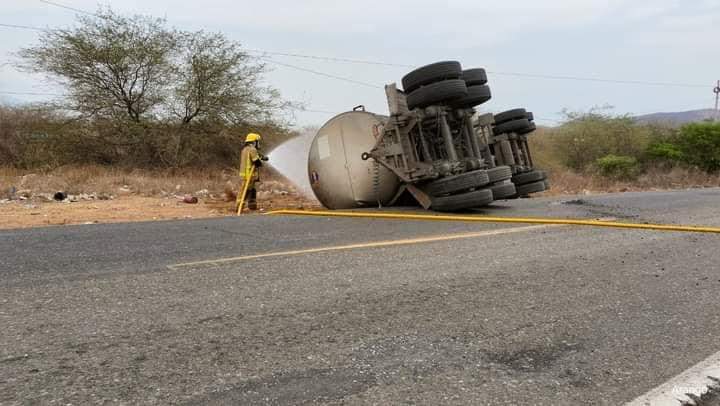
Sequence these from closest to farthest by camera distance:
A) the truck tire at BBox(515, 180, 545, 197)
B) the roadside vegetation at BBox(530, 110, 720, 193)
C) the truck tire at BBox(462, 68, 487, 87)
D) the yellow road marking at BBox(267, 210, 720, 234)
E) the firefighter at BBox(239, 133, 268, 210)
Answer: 1. the yellow road marking at BBox(267, 210, 720, 234)
2. the truck tire at BBox(462, 68, 487, 87)
3. the firefighter at BBox(239, 133, 268, 210)
4. the truck tire at BBox(515, 180, 545, 197)
5. the roadside vegetation at BBox(530, 110, 720, 193)

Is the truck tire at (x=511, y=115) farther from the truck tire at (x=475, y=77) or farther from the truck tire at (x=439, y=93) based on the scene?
the truck tire at (x=439, y=93)

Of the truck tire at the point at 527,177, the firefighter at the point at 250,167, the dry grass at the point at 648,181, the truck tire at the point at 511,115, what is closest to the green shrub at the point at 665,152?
the dry grass at the point at 648,181

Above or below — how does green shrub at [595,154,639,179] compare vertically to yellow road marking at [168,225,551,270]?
below

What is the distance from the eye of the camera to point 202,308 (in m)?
2.99

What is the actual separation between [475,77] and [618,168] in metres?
18.3

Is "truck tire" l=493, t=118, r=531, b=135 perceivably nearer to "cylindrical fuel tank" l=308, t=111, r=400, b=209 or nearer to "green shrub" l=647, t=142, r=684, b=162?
"cylindrical fuel tank" l=308, t=111, r=400, b=209

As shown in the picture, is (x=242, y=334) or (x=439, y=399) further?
(x=242, y=334)

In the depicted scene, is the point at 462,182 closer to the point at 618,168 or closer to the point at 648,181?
the point at 648,181

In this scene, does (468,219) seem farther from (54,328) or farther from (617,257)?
(54,328)

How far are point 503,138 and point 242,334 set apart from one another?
29.1 feet

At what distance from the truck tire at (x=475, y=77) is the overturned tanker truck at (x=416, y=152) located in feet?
0.06

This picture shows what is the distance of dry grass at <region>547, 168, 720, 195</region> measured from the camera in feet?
66.5

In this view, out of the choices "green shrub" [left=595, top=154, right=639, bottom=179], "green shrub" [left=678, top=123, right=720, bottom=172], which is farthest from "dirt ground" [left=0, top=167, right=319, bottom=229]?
"green shrub" [left=678, top=123, right=720, bottom=172]

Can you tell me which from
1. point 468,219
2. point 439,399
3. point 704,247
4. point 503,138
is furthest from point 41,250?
point 503,138
